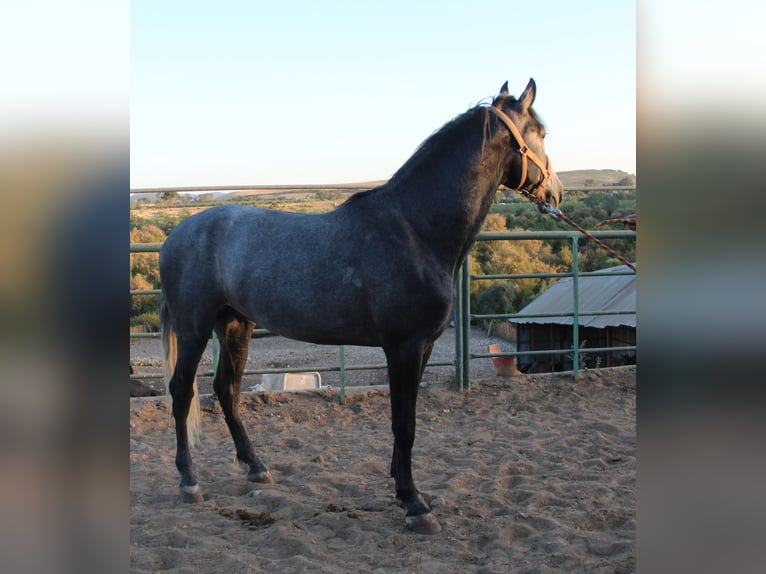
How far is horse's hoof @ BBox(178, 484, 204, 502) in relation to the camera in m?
3.37

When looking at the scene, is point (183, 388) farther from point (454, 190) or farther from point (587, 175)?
point (587, 175)

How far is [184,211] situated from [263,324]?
16.5 meters

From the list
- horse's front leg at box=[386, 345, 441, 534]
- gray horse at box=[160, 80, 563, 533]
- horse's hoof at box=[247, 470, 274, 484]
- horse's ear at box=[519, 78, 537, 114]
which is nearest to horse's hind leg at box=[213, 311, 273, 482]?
horse's hoof at box=[247, 470, 274, 484]

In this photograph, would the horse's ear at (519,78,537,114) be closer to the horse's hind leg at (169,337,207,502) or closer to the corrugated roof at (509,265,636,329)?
the horse's hind leg at (169,337,207,502)

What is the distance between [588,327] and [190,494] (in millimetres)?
6510

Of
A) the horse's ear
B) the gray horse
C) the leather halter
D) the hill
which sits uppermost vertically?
the hill

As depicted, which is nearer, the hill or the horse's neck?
the horse's neck

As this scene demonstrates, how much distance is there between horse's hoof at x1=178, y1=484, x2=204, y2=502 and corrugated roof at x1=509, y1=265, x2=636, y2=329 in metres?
3.98

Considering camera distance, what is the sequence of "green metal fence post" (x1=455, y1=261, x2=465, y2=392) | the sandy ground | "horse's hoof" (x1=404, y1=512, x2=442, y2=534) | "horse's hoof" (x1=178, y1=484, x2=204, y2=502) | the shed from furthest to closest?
the shed, "green metal fence post" (x1=455, y1=261, x2=465, y2=392), "horse's hoof" (x1=178, y1=484, x2=204, y2=502), "horse's hoof" (x1=404, y1=512, x2=442, y2=534), the sandy ground

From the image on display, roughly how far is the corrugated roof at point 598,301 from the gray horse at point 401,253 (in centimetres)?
355

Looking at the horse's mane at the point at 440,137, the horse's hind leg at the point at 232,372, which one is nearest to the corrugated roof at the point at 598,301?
the horse's hind leg at the point at 232,372

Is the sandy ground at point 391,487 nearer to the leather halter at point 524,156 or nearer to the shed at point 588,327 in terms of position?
the leather halter at point 524,156
